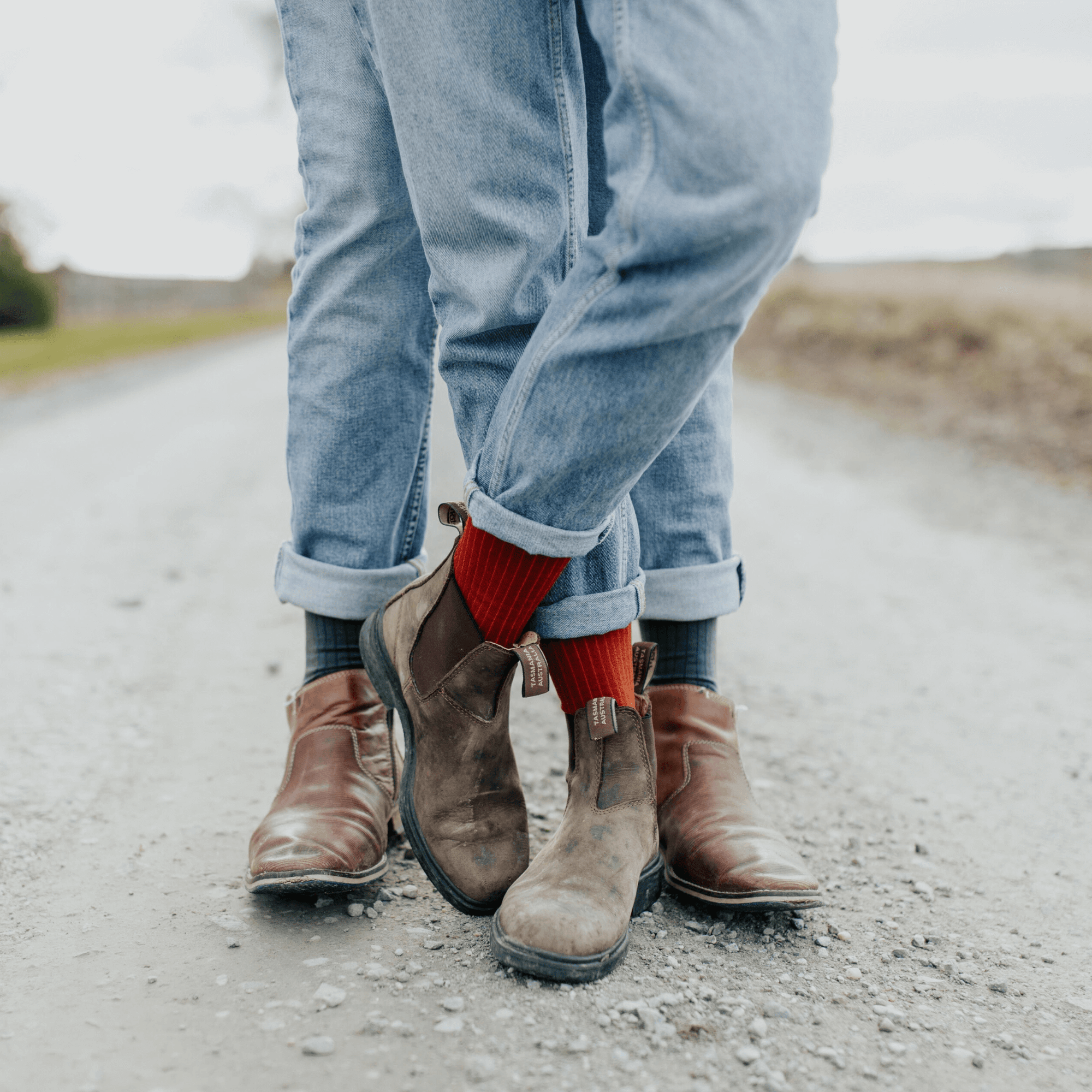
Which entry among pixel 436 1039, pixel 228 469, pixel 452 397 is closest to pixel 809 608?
pixel 452 397

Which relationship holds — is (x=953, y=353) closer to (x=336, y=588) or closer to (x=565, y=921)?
(x=336, y=588)

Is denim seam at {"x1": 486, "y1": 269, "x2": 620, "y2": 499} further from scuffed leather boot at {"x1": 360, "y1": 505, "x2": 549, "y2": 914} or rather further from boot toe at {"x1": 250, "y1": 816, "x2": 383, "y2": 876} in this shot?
boot toe at {"x1": 250, "y1": 816, "x2": 383, "y2": 876}

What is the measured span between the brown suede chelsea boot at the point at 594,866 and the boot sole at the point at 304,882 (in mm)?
178

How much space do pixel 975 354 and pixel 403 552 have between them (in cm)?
672

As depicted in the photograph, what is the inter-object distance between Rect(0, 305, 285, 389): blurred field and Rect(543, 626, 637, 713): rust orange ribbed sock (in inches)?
303

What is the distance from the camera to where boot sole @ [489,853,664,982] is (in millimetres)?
A: 903

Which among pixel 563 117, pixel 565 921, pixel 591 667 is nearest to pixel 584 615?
pixel 591 667

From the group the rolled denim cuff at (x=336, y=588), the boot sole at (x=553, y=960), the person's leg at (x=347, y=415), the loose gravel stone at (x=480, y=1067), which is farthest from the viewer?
the rolled denim cuff at (x=336, y=588)

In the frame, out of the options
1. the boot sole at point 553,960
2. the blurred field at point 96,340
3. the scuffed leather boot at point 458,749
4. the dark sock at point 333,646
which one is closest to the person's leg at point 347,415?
the dark sock at point 333,646

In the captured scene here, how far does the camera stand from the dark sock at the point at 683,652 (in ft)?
4.06

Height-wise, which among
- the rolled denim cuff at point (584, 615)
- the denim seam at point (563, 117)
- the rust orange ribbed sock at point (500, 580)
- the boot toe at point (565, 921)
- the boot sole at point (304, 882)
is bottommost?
the boot sole at point (304, 882)

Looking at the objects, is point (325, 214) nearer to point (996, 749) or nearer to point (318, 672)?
point (318, 672)

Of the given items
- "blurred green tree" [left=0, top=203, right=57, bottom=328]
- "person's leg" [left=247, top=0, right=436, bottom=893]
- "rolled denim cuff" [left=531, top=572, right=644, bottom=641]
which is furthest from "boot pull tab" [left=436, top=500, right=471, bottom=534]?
"blurred green tree" [left=0, top=203, right=57, bottom=328]

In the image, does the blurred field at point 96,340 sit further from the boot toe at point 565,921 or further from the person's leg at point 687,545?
the boot toe at point 565,921
